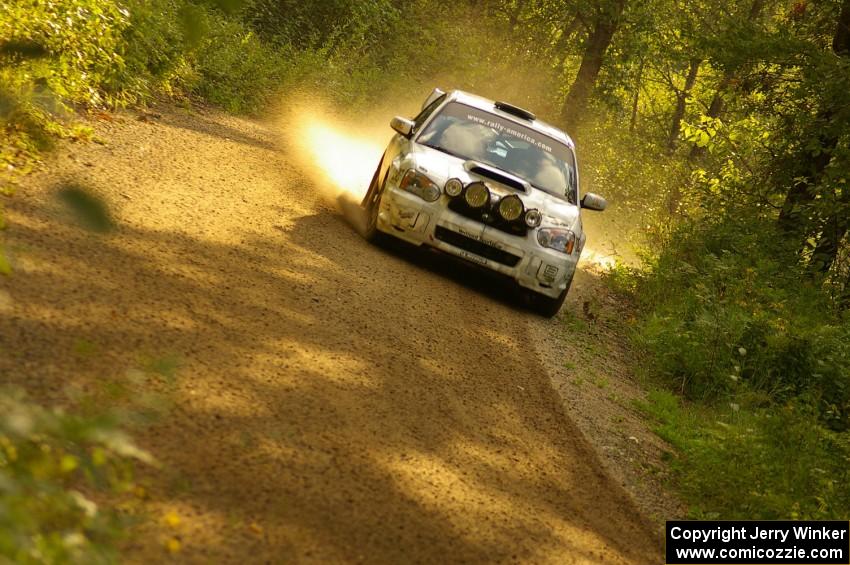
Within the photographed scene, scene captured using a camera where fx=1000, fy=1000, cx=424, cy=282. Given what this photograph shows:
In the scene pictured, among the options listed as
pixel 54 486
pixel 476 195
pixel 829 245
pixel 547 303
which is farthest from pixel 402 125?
pixel 54 486

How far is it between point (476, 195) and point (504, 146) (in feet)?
4.86

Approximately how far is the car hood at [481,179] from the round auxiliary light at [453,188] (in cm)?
7

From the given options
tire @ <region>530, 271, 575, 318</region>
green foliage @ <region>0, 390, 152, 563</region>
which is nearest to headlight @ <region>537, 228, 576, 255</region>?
tire @ <region>530, 271, 575, 318</region>

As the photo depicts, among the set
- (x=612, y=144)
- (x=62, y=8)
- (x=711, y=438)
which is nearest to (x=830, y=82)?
(x=711, y=438)

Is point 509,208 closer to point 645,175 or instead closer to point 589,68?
point 589,68

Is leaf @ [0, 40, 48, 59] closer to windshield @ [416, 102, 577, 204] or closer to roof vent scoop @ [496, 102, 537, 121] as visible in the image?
windshield @ [416, 102, 577, 204]

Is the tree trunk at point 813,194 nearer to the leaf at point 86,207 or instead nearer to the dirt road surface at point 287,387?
the dirt road surface at point 287,387

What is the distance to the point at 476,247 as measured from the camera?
10.4 metres

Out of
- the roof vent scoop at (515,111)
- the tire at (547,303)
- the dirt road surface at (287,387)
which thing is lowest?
the dirt road surface at (287,387)

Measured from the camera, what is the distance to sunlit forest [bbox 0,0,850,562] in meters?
3.00

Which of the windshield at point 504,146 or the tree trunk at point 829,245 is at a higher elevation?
the tree trunk at point 829,245

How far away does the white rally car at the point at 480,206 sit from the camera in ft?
33.8

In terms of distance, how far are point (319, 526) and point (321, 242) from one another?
569 cm

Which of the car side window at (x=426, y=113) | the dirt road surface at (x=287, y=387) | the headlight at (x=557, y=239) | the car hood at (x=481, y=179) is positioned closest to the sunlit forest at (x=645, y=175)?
the dirt road surface at (x=287, y=387)
